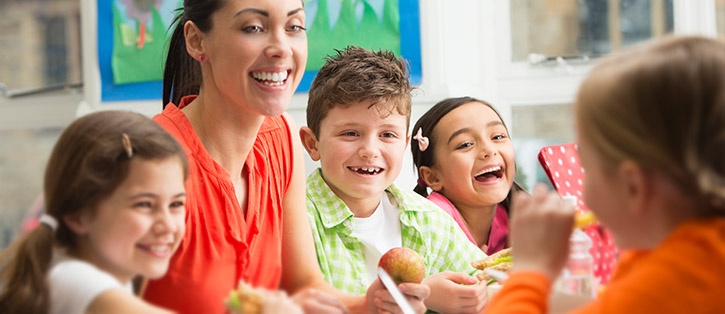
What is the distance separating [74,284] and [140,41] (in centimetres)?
117

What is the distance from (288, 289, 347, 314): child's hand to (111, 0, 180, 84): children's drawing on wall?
3.23 feet

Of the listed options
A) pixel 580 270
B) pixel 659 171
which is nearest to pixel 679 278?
pixel 659 171

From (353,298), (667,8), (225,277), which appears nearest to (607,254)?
(353,298)

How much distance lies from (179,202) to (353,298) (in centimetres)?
27

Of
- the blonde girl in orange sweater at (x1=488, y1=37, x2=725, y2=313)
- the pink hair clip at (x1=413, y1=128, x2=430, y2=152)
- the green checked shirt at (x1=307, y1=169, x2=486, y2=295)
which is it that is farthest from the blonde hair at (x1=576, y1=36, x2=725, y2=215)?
the pink hair clip at (x1=413, y1=128, x2=430, y2=152)

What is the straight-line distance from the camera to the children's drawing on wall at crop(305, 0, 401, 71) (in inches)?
65.9

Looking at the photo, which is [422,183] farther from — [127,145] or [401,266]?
[127,145]

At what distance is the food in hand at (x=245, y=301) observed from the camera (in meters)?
0.73

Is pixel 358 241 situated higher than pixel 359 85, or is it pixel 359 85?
pixel 359 85

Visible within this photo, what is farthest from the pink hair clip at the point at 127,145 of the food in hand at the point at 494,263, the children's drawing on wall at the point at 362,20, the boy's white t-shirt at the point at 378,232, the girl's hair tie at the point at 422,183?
the children's drawing on wall at the point at 362,20

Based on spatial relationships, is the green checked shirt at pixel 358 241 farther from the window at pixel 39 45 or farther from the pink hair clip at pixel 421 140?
the window at pixel 39 45

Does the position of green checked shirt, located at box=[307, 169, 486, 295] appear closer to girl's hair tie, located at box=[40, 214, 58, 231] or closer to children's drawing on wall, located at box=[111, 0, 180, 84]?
girl's hair tie, located at box=[40, 214, 58, 231]

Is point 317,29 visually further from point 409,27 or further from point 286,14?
point 286,14

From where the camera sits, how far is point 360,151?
1.10 metres
